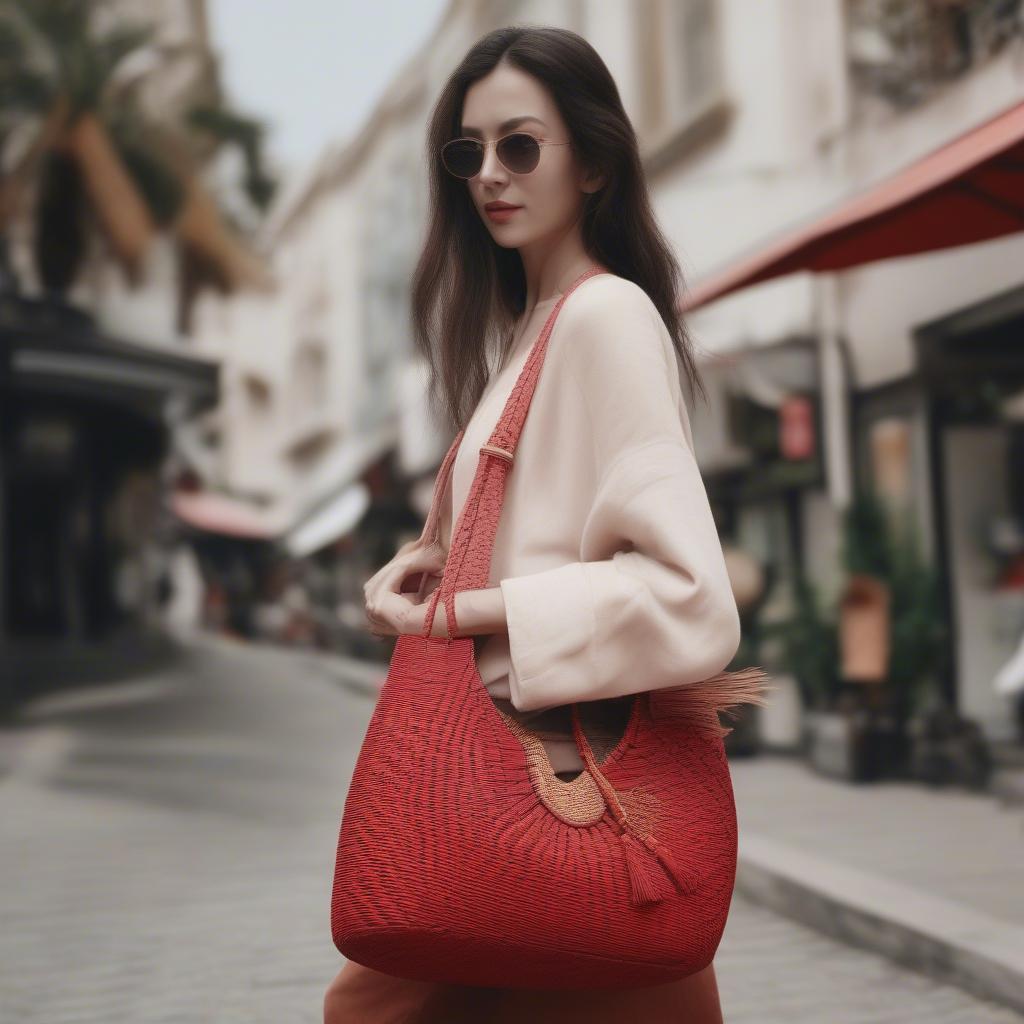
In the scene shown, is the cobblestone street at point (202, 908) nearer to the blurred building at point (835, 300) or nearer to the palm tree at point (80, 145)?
the blurred building at point (835, 300)

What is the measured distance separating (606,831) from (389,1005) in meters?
0.42

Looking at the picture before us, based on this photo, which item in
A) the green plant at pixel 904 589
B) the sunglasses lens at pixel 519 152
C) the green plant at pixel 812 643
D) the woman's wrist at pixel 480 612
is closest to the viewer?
the woman's wrist at pixel 480 612

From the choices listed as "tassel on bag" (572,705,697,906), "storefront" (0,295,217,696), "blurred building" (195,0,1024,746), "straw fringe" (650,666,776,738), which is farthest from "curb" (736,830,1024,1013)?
"storefront" (0,295,217,696)

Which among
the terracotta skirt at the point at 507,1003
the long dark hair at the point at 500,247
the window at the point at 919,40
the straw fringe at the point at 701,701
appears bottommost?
Result: the terracotta skirt at the point at 507,1003

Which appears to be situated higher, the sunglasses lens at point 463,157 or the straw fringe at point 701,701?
the sunglasses lens at point 463,157

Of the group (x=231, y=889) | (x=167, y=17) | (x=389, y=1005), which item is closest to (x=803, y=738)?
(x=231, y=889)

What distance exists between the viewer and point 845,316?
1014 centimetres

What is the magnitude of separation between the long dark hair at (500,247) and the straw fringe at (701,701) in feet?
1.43

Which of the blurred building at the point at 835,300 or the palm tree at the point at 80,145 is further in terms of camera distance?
the palm tree at the point at 80,145

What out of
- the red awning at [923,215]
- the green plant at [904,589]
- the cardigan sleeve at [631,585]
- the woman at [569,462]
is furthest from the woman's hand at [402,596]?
the green plant at [904,589]

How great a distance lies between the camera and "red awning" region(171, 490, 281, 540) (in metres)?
41.6

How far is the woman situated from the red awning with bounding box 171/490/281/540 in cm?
3736

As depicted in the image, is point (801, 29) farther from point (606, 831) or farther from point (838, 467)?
point (606, 831)

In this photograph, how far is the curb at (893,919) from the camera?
3.97 meters
